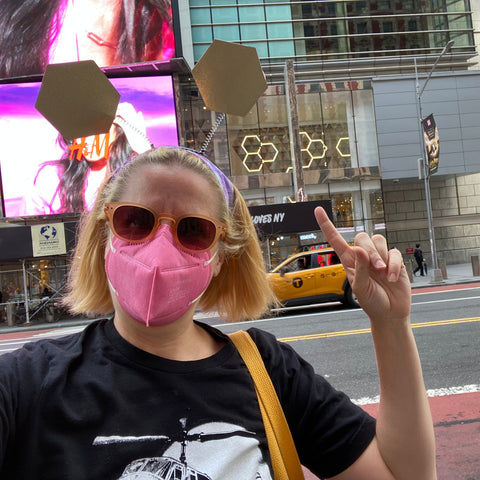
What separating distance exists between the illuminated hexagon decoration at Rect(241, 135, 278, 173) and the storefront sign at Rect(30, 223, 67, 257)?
480 inches

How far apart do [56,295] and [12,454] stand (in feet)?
59.2

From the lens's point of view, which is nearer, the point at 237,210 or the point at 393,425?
the point at 393,425

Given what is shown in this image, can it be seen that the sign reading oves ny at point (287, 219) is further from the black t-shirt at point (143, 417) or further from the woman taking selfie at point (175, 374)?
the black t-shirt at point (143, 417)

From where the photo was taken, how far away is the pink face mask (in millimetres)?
1196

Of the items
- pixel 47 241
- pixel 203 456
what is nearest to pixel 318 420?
pixel 203 456

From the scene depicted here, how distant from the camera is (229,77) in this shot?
5.49 ft

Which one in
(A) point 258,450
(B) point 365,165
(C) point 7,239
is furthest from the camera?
(B) point 365,165

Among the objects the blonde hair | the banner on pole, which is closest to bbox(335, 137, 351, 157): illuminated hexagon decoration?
the banner on pole

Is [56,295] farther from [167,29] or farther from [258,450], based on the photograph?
[258,450]

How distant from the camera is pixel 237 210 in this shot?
1529mm

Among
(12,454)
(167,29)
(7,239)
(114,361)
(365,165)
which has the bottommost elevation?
(12,454)

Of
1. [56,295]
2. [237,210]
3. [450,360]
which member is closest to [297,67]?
[56,295]

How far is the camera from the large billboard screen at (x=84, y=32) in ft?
73.6

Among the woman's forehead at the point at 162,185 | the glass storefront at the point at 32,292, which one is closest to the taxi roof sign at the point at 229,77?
the woman's forehead at the point at 162,185
